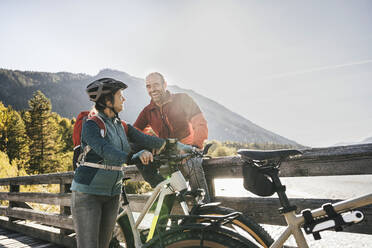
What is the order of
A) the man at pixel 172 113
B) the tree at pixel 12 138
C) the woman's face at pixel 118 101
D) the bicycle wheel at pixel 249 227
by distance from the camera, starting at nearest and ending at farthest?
the bicycle wheel at pixel 249 227 < the woman's face at pixel 118 101 < the man at pixel 172 113 < the tree at pixel 12 138

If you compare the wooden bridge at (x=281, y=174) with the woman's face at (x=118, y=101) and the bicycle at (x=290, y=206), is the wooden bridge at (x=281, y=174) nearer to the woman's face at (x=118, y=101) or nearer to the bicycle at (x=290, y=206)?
the bicycle at (x=290, y=206)

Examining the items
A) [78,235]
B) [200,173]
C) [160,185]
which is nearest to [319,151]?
[200,173]

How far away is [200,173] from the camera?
267 centimetres

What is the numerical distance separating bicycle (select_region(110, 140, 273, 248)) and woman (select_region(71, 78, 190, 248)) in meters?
0.22

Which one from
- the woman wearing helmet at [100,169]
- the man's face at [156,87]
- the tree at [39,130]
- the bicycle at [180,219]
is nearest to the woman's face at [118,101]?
the woman wearing helmet at [100,169]

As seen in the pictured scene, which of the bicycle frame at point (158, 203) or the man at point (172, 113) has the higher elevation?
the man at point (172, 113)

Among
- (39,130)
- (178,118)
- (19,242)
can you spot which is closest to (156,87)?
(178,118)

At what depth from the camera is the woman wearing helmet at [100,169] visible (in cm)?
194

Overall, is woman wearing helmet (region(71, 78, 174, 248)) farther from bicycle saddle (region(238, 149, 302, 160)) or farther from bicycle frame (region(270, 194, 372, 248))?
bicycle frame (region(270, 194, 372, 248))

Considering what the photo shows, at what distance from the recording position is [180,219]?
198 centimetres

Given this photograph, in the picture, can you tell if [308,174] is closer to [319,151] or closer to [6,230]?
[319,151]

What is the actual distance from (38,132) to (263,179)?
4064cm

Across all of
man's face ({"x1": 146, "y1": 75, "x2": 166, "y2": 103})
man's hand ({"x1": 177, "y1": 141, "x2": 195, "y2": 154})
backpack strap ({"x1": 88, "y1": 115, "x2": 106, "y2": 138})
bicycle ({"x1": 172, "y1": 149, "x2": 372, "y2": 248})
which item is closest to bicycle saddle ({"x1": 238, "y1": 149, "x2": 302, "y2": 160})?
bicycle ({"x1": 172, "y1": 149, "x2": 372, "y2": 248})

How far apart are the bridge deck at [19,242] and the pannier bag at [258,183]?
4.53 m
